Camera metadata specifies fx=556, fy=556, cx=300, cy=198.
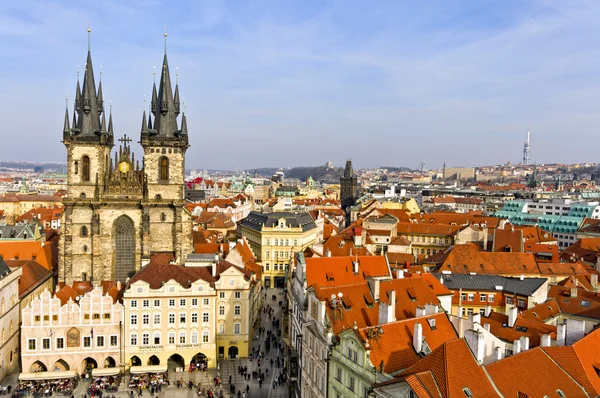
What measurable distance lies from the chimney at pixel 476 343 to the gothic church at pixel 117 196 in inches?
2066

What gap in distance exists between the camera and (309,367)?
46.3 meters

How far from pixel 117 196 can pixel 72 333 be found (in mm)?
24230

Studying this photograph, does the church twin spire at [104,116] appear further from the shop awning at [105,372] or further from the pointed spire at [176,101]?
the shop awning at [105,372]

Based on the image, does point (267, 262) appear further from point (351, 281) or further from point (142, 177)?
point (351, 281)

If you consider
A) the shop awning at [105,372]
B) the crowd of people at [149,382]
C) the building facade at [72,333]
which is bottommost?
the crowd of people at [149,382]

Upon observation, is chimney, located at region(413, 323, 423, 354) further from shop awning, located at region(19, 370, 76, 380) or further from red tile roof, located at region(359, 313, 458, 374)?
shop awning, located at region(19, 370, 76, 380)

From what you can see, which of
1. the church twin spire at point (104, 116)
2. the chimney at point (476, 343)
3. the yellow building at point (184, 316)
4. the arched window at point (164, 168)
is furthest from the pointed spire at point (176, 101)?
the chimney at point (476, 343)

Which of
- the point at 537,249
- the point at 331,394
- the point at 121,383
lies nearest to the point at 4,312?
the point at 121,383

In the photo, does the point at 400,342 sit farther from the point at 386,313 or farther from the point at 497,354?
the point at 497,354

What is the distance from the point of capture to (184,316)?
60.1m

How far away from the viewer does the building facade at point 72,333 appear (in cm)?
5719

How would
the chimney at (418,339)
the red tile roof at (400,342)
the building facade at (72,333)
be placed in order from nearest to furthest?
the red tile roof at (400,342)
the chimney at (418,339)
the building facade at (72,333)

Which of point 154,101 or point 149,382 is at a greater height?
point 154,101

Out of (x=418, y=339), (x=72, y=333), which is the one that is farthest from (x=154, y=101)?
(x=418, y=339)
